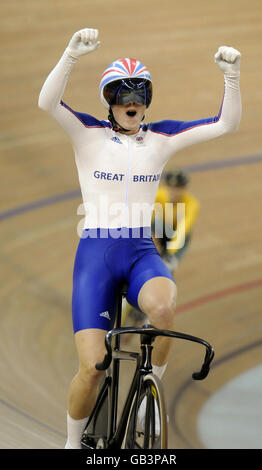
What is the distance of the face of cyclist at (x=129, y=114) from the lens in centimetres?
336

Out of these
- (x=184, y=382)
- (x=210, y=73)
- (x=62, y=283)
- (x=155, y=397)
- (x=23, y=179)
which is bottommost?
(x=155, y=397)

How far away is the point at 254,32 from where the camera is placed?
837 centimetres

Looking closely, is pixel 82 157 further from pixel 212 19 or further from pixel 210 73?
pixel 212 19

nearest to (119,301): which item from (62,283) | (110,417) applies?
(110,417)

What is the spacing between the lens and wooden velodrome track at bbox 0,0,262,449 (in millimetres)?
4621

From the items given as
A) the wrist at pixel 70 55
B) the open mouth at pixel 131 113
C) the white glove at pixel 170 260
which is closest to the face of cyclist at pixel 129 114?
the open mouth at pixel 131 113

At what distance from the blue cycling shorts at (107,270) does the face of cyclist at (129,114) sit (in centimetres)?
39

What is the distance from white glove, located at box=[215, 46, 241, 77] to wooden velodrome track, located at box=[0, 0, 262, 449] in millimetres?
1599

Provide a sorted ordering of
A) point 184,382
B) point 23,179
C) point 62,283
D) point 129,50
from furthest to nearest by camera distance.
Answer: point 129,50 < point 23,179 < point 62,283 < point 184,382

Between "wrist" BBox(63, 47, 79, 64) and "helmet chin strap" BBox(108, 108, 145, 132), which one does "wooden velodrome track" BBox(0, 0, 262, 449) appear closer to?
"helmet chin strap" BBox(108, 108, 145, 132)

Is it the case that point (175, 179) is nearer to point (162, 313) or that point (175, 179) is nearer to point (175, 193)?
point (175, 193)

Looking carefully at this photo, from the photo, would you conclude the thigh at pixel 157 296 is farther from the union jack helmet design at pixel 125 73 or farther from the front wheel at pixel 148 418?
the union jack helmet design at pixel 125 73

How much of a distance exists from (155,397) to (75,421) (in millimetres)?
557

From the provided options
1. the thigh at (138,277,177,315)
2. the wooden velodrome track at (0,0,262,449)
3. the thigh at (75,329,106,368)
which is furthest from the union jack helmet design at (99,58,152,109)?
the wooden velodrome track at (0,0,262,449)
